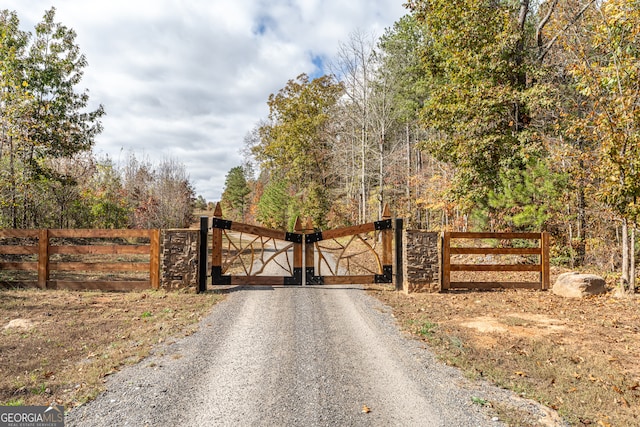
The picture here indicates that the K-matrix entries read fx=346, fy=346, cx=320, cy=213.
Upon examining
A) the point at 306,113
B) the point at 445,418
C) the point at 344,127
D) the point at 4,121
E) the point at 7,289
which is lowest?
the point at 445,418

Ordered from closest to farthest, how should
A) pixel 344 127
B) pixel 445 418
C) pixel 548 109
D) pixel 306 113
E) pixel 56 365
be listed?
1. pixel 445 418
2. pixel 56 365
3. pixel 548 109
4. pixel 344 127
5. pixel 306 113

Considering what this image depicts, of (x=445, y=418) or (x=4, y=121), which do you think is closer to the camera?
(x=445, y=418)

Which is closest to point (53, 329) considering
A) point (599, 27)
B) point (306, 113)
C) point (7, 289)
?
point (7, 289)

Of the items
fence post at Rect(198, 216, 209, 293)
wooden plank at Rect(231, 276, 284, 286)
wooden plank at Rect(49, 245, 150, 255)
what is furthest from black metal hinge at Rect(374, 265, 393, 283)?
wooden plank at Rect(49, 245, 150, 255)

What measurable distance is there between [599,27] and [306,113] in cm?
2199

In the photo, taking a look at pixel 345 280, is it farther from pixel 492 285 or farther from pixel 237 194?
pixel 237 194

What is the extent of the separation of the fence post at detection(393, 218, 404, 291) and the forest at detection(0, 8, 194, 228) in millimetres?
11890

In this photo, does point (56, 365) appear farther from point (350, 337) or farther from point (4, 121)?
point (4, 121)

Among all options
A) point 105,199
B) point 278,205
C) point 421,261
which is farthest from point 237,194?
point 421,261

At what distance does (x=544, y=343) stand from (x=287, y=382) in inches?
144

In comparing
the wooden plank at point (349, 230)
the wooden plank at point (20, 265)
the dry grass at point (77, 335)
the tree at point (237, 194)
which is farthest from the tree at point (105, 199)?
the tree at point (237, 194)

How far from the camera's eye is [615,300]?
717 centimetres

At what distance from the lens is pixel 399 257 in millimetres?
8133

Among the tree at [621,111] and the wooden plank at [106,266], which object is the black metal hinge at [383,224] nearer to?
the tree at [621,111]
